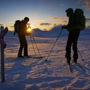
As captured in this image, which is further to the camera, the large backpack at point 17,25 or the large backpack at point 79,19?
the large backpack at point 17,25

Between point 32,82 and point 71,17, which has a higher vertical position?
point 71,17

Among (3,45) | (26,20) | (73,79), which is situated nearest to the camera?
(3,45)

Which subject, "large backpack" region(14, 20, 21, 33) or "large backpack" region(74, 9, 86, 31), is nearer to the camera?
"large backpack" region(74, 9, 86, 31)

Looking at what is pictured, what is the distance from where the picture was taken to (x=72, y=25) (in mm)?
5137

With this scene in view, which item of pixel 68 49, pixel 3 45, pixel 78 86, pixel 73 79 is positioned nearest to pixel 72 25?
pixel 68 49

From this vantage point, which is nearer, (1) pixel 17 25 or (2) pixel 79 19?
(2) pixel 79 19

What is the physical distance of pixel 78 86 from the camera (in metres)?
3.33

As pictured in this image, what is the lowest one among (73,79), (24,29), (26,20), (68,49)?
(73,79)

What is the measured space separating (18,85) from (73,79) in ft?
5.34

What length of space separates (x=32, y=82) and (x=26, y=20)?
165 inches

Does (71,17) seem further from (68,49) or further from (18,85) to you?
(18,85)

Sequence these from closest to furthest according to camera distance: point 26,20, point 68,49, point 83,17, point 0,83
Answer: point 0,83 < point 83,17 < point 68,49 < point 26,20

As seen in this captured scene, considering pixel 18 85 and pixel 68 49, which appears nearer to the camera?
pixel 18 85

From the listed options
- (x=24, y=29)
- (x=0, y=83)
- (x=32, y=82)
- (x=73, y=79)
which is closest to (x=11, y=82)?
(x=0, y=83)
